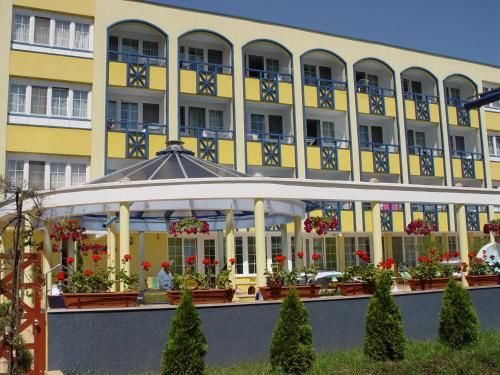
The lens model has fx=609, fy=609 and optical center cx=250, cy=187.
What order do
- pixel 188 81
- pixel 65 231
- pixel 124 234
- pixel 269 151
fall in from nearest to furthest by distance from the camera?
pixel 124 234, pixel 65 231, pixel 188 81, pixel 269 151

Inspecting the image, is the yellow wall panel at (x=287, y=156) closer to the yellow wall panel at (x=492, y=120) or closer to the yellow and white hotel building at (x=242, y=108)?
the yellow and white hotel building at (x=242, y=108)

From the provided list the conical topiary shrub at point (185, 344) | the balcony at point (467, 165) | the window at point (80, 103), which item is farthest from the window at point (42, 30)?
the balcony at point (467, 165)

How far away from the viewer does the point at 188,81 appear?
2731cm

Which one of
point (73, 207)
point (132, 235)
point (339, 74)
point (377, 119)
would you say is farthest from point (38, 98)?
point (377, 119)

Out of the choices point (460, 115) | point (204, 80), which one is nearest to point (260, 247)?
point (204, 80)

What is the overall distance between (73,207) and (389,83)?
2303 cm

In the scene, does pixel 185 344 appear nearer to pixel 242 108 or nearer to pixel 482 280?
pixel 482 280

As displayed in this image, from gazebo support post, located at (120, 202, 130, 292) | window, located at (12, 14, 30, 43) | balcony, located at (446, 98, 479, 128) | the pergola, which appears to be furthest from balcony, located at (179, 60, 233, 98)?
gazebo support post, located at (120, 202, 130, 292)

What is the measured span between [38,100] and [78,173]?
3335 mm

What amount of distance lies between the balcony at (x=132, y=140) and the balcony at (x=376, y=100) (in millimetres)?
10956

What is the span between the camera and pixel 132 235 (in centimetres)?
2553

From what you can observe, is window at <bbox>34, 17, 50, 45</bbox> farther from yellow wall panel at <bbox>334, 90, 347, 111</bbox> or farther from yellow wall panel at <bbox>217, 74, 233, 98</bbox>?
yellow wall panel at <bbox>334, 90, 347, 111</bbox>

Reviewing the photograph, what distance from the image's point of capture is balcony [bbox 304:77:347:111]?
30.1m

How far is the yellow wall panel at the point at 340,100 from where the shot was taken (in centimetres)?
3084
